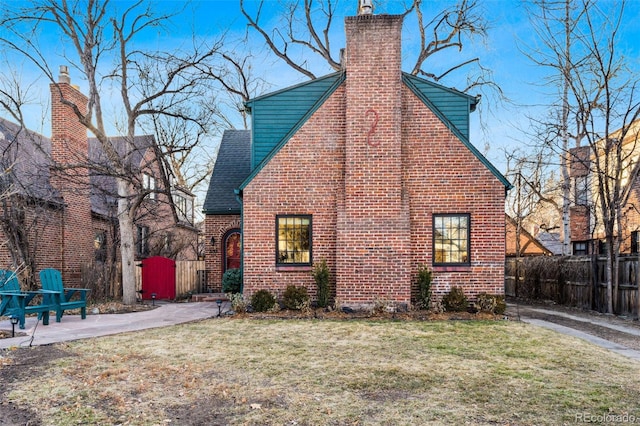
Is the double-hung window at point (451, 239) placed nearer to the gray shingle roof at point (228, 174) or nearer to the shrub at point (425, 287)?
the shrub at point (425, 287)

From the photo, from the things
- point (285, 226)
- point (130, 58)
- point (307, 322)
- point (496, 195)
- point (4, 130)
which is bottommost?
point (307, 322)

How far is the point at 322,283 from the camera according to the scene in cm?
1075

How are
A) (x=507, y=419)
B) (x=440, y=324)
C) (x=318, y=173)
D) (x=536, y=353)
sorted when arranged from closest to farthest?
(x=507, y=419), (x=536, y=353), (x=440, y=324), (x=318, y=173)

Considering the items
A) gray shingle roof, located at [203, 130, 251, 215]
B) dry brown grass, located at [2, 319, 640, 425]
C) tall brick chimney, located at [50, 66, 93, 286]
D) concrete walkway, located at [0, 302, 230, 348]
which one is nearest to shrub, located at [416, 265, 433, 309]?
dry brown grass, located at [2, 319, 640, 425]

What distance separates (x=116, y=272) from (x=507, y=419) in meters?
14.8

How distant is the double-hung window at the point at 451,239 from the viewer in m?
11.0

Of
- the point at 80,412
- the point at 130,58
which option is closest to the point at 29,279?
the point at 130,58

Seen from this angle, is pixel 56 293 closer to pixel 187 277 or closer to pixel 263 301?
pixel 263 301

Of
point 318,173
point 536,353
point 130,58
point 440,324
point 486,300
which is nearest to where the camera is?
point 536,353

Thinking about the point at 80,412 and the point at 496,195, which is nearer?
the point at 80,412

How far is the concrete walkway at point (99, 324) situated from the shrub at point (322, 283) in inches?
109

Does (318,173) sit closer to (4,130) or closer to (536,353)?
(536,353)

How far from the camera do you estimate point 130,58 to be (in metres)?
13.9

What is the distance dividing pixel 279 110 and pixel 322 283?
5128mm
